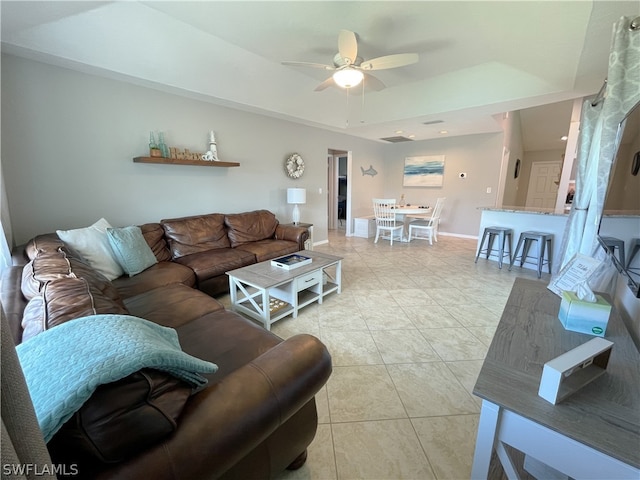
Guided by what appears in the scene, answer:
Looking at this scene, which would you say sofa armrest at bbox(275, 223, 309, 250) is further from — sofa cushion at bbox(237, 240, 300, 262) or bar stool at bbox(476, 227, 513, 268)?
bar stool at bbox(476, 227, 513, 268)

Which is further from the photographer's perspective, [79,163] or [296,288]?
[79,163]

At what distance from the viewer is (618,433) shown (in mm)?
703

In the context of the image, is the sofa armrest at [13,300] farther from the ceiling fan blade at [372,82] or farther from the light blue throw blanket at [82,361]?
the ceiling fan blade at [372,82]

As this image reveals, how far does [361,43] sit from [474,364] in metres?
3.19

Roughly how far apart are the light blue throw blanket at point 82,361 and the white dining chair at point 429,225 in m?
5.60

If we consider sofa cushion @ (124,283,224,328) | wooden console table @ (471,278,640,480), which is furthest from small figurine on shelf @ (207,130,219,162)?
wooden console table @ (471,278,640,480)

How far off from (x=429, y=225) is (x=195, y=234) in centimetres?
456

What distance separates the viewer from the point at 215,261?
294 centimetres

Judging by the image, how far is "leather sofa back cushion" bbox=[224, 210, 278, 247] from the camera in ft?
12.2

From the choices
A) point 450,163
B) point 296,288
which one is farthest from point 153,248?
point 450,163

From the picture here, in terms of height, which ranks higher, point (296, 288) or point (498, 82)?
point (498, 82)

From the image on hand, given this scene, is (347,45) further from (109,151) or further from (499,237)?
(499,237)

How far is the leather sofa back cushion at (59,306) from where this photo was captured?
0.86 m

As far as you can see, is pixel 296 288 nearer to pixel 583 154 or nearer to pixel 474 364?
pixel 474 364
